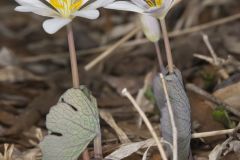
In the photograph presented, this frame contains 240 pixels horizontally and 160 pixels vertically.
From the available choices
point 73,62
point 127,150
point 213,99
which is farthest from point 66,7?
point 213,99

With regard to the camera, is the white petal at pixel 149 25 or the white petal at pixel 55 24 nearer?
the white petal at pixel 55 24

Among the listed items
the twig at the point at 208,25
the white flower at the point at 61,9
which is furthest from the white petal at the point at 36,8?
the twig at the point at 208,25

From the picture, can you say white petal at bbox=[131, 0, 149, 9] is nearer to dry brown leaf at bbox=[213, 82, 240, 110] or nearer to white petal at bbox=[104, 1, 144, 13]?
white petal at bbox=[104, 1, 144, 13]

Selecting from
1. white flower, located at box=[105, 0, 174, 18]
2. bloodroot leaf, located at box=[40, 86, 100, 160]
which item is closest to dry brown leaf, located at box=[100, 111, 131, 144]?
bloodroot leaf, located at box=[40, 86, 100, 160]

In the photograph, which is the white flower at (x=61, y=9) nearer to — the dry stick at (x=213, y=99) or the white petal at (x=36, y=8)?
the white petal at (x=36, y=8)

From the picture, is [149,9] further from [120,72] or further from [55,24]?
[120,72]

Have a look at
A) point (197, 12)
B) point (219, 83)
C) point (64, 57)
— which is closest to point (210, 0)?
point (197, 12)

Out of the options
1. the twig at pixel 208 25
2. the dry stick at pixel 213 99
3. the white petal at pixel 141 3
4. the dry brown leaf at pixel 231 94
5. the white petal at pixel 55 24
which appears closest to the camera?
the white petal at pixel 55 24
